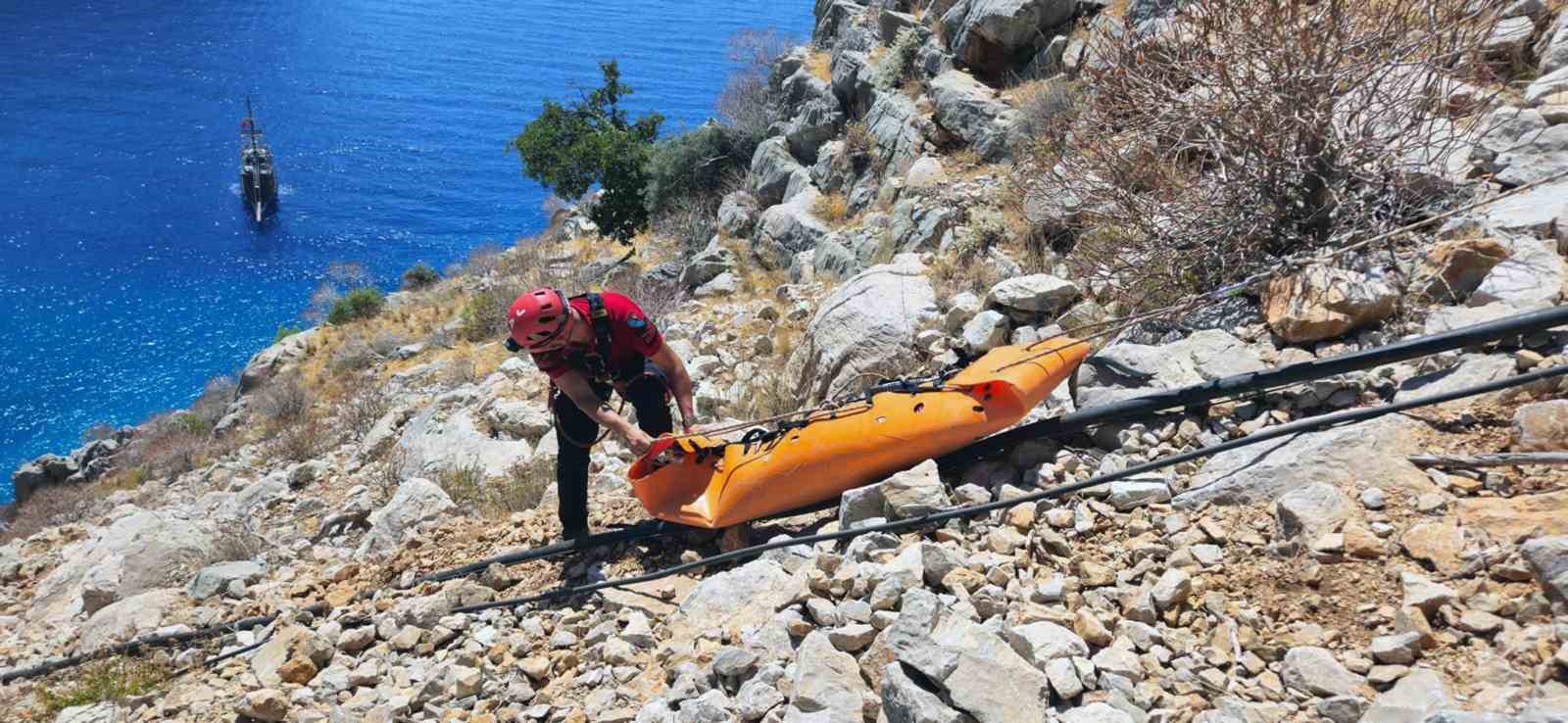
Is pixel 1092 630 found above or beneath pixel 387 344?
beneath

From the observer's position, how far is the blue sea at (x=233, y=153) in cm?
2873

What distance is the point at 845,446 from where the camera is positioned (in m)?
3.98

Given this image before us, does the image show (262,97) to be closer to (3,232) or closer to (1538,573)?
(3,232)

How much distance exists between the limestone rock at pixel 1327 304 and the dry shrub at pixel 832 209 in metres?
7.71

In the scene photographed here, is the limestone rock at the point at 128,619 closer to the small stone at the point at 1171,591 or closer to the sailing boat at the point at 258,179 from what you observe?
the small stone at the point at 1171,591

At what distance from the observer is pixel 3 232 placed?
34.1 meters

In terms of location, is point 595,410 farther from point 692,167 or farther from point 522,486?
point 692,167

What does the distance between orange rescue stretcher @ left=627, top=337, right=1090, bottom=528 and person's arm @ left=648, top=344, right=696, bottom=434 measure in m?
0.27

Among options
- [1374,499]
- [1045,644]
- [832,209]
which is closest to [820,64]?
[832,209]

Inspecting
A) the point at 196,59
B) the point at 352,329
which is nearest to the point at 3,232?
the point at 196,59

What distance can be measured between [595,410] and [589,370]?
0.32 metres

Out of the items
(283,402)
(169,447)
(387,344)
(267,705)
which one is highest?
(387,344)

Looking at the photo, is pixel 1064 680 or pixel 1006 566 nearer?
pixel 1064 680

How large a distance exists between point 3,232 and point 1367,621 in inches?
1717
